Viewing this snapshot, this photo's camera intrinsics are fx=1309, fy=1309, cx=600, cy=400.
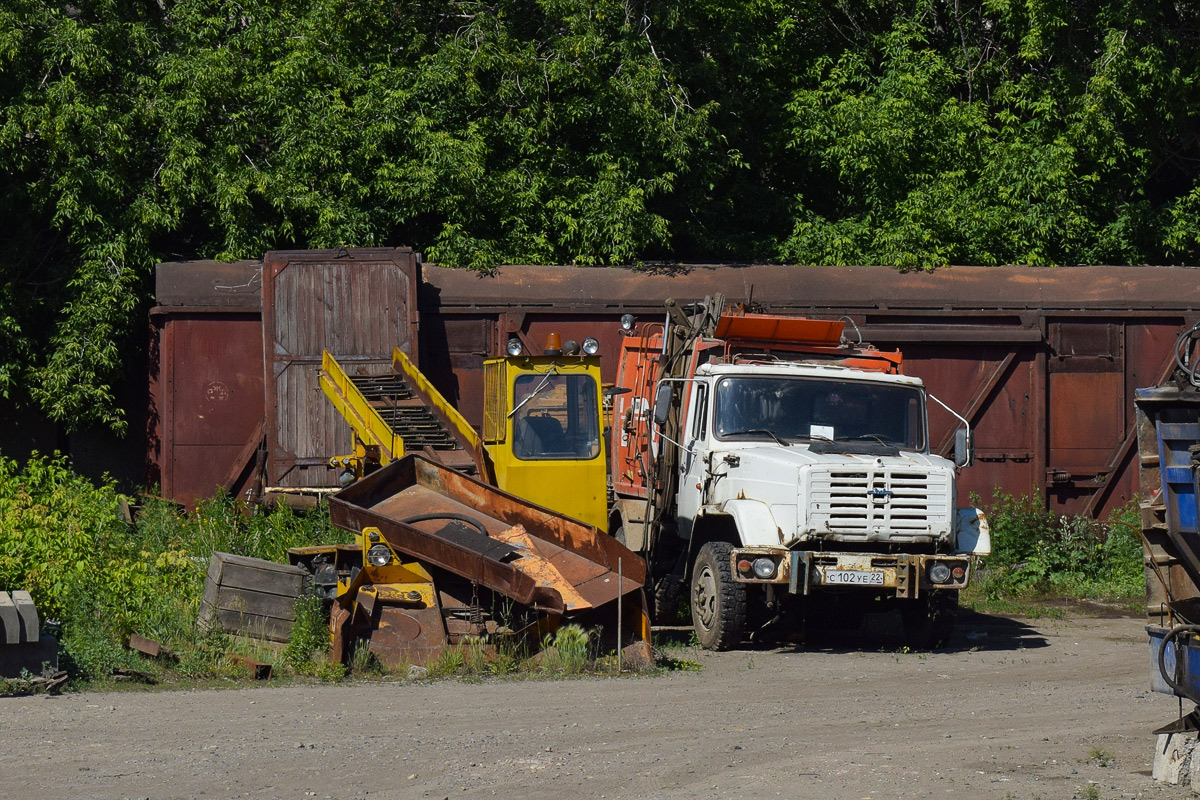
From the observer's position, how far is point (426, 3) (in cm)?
1953

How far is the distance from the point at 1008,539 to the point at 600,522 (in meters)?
5.72

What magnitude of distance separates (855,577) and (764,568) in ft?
2.26

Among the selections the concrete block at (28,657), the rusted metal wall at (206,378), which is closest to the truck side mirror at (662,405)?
the concrete block at (28,657)

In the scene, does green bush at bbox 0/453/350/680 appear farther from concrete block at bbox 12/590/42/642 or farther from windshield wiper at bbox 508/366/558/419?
windshield wiper at bbox 508/366/558/419

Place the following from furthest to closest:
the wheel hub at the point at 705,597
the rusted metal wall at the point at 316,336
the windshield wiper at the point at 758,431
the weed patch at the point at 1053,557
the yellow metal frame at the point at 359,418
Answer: the rusted metal wall at the point at 316,336 → the weed patch at the point at 1053,557 → the yellow metal frame at the point at 359,418 → the windshield wiper at the point at 758,431 → the wheel hub at the point at 705,597

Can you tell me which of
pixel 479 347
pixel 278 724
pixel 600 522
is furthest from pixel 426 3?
pixel 278 724

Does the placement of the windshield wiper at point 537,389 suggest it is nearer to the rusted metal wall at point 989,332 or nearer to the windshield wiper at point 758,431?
the windshield wiper at point 758,431

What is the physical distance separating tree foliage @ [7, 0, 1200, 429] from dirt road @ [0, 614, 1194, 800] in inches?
319

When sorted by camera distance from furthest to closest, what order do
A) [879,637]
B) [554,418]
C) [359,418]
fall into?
1. [359,418]
2. [879,637]
3. [554,418]

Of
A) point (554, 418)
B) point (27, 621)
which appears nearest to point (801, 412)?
point (554, 418)

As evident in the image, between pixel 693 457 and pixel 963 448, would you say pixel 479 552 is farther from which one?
pixel 963 448

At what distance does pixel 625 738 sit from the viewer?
23.6 feet

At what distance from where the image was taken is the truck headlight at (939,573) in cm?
1004

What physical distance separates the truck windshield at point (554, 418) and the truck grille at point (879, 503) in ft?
7.77
